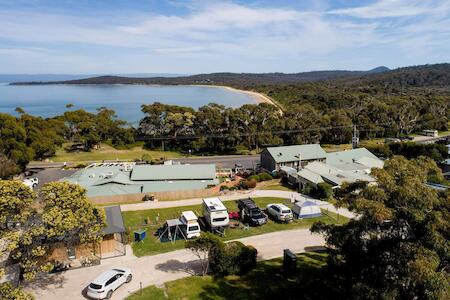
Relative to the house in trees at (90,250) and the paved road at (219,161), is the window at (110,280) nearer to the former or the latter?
the house in trees at (90,250)

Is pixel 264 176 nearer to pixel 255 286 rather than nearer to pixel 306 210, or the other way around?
pixel 306 210

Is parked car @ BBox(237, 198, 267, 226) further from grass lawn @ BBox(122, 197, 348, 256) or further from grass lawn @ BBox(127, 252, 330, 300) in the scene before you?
grass lawn @ BBox(127, 252, 330, 300)

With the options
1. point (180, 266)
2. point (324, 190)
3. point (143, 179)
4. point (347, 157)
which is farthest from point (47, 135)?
point (347, 157)

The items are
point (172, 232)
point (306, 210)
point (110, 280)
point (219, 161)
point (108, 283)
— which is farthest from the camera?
point (219, 161)

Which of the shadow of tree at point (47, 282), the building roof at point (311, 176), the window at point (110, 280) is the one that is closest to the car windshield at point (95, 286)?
the window at point (110, 280)

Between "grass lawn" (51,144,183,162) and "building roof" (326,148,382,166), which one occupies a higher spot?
"building roof" (326,148,382,166)

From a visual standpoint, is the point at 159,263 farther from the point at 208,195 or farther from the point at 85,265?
the point at 208,195

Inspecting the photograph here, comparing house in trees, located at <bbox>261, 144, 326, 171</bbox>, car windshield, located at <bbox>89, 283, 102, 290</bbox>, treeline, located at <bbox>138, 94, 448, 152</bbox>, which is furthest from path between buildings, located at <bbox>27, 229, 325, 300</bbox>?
treeline, located at <bbox>138, 94, 448, 152</bbox>
